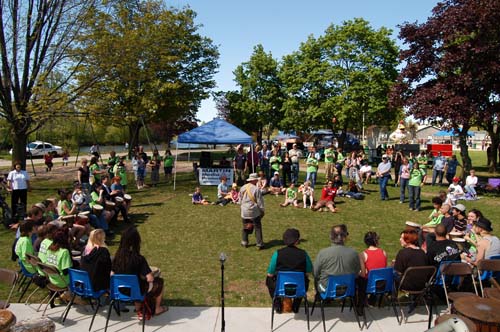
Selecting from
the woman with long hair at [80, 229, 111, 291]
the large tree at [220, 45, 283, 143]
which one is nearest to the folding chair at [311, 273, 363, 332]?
the woman with long hair at [80, 229, 111, 291]

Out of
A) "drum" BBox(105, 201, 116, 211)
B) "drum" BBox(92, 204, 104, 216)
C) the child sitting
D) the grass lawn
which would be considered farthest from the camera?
the child sitting

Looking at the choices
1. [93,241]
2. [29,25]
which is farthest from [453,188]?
[29,25]

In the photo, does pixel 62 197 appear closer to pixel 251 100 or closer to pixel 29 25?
pixel 29 25

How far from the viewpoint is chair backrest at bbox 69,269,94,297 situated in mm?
5484

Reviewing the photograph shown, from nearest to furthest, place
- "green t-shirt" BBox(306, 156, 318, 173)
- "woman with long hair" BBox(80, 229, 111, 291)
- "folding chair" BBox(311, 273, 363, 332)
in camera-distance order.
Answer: "folding chair" BBox(311, 273, 363, 332) < "woman with long hair" BBox(80, 229, 111, 291) < "green t-shirt" BBox(306, 156, 318, 173)

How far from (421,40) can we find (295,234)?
15.8 meters

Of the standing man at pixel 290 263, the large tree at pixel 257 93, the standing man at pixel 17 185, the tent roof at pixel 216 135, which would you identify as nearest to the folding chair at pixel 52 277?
the standing man at pixel 290 263

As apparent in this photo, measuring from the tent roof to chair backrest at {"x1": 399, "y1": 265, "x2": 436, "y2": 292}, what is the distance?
1264cm

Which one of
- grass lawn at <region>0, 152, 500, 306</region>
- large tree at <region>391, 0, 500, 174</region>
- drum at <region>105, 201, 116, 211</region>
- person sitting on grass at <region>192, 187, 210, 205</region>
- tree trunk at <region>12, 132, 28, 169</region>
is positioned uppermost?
large tree at <region>391, 0, 500, 174</region>

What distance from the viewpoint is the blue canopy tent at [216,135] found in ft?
60.0

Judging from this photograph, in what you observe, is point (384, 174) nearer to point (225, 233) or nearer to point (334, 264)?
point (225, 233)

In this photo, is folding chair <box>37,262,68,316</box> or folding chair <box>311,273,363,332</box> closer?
folding chair <box>311,273,363,332</box>

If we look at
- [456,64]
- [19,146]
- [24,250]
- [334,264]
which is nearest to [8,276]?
[24,250]

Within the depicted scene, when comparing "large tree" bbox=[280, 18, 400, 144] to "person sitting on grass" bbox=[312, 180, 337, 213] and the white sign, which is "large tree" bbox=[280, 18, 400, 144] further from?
"person sitting on grass" bbox=[312, 180, 337, 213]
